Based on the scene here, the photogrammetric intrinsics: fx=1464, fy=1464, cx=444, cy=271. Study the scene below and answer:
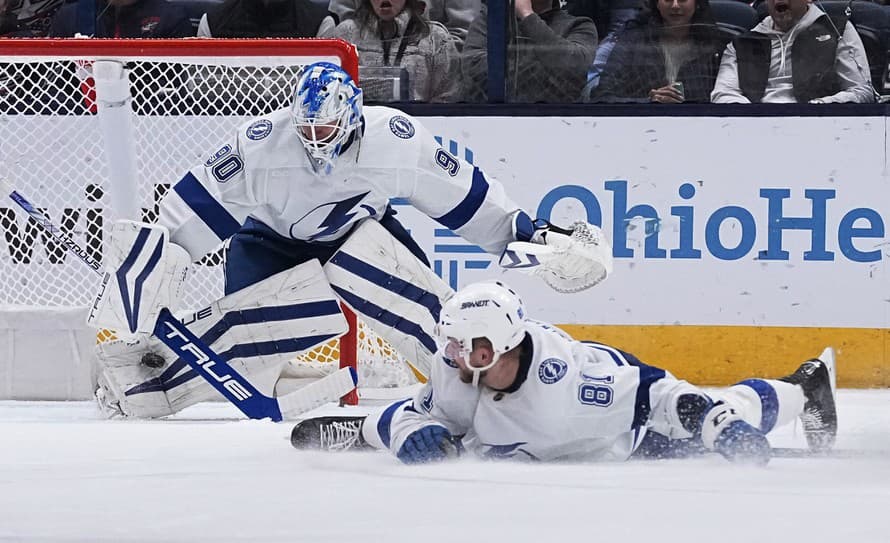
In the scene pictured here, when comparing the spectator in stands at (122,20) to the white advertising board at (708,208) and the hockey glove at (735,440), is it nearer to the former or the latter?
the white advertising board at (708,208)

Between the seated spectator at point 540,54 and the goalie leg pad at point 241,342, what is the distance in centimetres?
108

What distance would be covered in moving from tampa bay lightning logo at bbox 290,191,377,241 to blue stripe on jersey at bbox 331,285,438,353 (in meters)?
0.20

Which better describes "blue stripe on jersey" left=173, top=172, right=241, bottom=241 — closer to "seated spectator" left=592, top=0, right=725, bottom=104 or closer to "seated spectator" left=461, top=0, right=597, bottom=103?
"seated spectator" left=461, top=0, right=597, bottom=103

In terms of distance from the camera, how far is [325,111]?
12.7 feet

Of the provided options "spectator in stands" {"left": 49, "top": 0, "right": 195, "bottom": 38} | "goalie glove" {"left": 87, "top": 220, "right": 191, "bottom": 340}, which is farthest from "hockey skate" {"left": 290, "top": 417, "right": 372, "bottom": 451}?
"spectator in stands" {"left": 49, "top": 0, "right": 195, "bottom": 38}

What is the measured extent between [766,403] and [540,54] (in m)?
1.94

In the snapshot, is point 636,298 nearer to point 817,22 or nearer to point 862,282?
point 862,282

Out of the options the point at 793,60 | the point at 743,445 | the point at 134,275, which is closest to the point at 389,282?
the point at 134,275

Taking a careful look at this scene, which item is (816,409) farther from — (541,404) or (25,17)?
(25,17)

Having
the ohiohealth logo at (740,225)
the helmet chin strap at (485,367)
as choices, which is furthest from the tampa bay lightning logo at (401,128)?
the helmet chin strap at (485,367)

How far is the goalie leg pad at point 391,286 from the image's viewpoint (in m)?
4.21

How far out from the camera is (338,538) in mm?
2314

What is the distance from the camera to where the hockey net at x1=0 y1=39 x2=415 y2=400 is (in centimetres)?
472

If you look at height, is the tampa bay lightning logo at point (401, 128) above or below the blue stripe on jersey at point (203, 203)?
above
